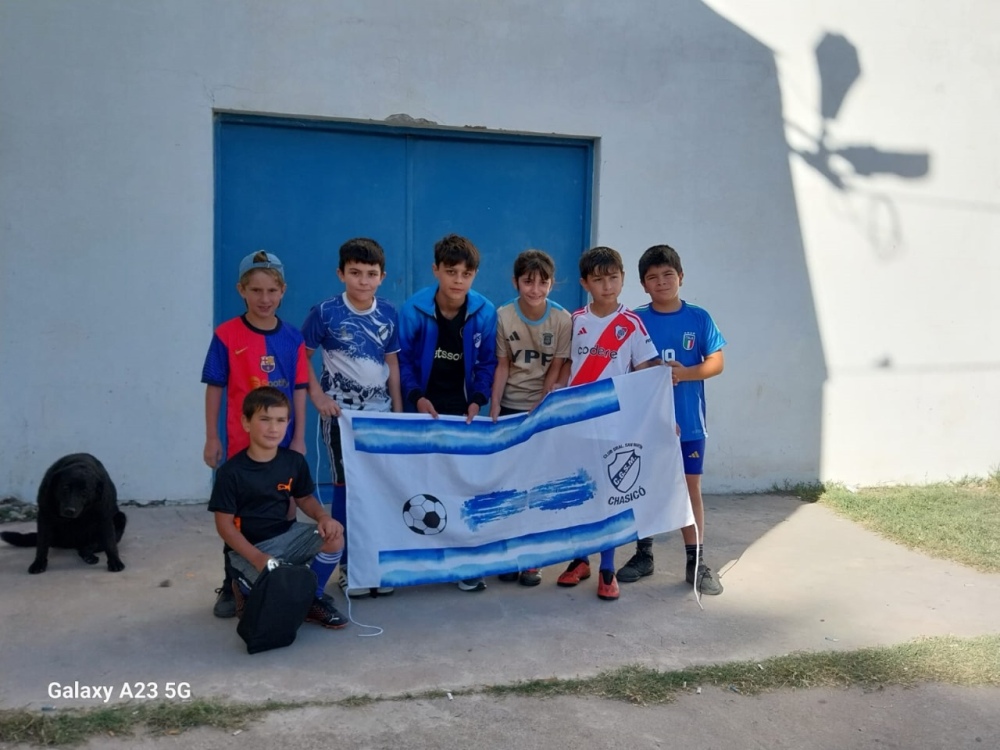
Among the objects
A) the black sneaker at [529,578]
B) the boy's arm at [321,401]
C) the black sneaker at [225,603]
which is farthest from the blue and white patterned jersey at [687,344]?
the black sneaker at [225,603]

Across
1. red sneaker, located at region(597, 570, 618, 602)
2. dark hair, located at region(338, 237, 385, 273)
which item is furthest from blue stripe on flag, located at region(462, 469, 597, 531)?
dark hair, located at region(338, 237, 385, 273)

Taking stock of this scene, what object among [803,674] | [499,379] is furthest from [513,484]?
[803,674]

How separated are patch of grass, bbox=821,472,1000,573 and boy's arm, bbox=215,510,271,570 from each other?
4.16 m

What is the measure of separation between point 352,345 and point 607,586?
179 cm

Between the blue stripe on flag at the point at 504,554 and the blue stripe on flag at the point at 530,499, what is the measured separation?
129 millimetres

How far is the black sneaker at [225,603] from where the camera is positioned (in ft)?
13.5

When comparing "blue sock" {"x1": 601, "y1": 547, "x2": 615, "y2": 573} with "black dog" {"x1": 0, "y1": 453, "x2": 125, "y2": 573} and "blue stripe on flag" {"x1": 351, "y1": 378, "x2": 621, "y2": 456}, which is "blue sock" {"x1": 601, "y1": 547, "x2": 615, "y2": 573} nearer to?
"blue stripe on flag" {"x1": 351, "y1": 378, "x2": 621, "y2": 456}

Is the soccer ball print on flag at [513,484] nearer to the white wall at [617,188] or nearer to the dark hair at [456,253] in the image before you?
the dark hair at [456,253]

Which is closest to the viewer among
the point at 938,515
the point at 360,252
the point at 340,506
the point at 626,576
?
the point at 360,252

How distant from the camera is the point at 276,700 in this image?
10.9 feet

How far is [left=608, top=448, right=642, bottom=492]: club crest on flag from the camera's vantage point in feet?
15.1

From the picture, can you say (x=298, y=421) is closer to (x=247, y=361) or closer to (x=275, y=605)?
(x=247, y=361)

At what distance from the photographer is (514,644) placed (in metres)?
3.95

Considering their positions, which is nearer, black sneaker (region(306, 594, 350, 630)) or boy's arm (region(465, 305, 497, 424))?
black sneaker (region(306, 594, 350, 630))
